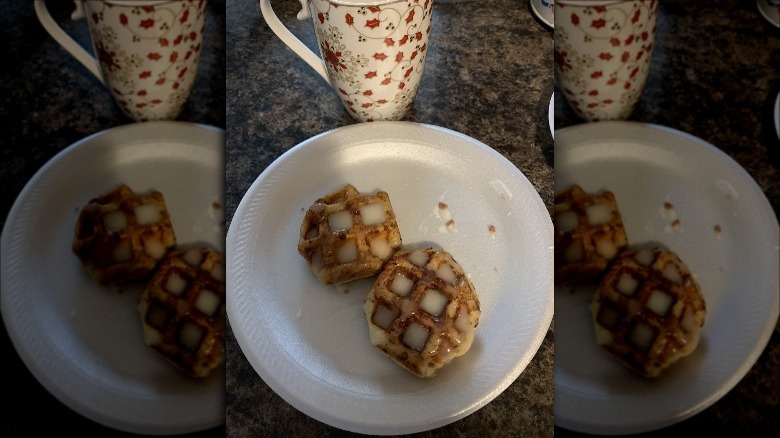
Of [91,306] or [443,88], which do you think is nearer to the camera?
[91,306]

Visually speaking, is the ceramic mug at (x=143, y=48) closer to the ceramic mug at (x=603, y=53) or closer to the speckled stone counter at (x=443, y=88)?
the speckled stone counter at (x=443, y=88)

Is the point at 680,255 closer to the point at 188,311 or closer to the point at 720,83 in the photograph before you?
the point at 720,83

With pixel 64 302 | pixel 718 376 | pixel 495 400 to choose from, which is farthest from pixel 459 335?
pixel 64 302

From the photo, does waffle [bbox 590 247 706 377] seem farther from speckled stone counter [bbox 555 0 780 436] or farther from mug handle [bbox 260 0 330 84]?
mug handle [bbox 260 0 330 84]

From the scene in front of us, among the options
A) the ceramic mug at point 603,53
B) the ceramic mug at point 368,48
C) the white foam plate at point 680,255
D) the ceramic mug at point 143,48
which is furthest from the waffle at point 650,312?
the ceramic mug at point 143,48

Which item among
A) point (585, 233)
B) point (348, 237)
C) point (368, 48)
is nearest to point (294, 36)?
point (368, 48)

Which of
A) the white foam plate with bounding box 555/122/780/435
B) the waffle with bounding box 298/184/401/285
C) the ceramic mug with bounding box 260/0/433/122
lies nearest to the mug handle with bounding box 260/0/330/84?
the ceramic mug with bounding box 260/0/433/122
